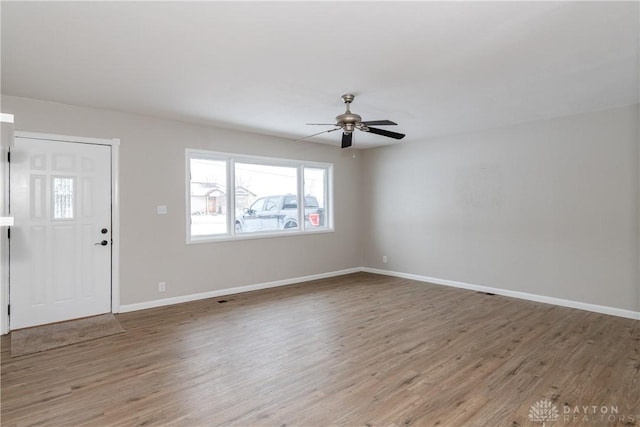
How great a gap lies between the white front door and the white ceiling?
0.69 metres

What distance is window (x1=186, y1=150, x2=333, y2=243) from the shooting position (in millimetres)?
5227

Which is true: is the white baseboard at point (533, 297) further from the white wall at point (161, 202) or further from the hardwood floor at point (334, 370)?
the white wall at point (161, 202)

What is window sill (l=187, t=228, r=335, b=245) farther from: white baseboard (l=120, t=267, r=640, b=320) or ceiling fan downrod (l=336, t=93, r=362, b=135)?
ceiling fan downrod (l=336, t=93, r=362, b=135)

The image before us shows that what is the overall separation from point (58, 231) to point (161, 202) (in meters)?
1.18

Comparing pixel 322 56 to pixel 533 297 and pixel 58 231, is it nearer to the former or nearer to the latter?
pixel 58 231

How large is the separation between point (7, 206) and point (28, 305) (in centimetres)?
112

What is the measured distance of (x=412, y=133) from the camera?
227 inches

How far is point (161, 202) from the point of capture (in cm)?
477

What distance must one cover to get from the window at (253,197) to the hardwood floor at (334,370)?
55.6 inches

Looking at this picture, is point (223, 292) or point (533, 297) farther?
point (223, 292)

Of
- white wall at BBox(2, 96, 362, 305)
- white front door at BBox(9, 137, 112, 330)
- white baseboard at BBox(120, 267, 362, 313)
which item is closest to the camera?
white front door at BBox(9, 137, 112, 330)

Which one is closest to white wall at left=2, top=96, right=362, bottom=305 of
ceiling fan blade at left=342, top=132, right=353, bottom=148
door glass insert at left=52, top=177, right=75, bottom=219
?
door glass insert at left=52, top=177, right=75, bottom=219

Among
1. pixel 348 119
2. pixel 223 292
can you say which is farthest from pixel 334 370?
pixel 223 292

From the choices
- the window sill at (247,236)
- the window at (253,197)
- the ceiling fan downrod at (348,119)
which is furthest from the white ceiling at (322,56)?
the window sill at (247,236)
